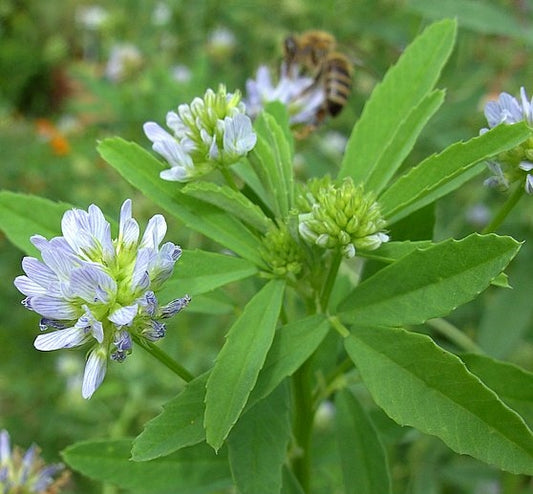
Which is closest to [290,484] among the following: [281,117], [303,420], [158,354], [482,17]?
[303,420]

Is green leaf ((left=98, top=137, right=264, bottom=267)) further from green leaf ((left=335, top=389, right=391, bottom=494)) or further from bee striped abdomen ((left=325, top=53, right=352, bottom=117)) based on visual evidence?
bee striped abdomen ((left=325, top=53, right=352, bottom=117))

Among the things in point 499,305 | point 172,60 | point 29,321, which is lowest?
point 29,321

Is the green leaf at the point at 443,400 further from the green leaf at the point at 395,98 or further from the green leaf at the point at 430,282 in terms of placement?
the green leaf at the point at 395,98

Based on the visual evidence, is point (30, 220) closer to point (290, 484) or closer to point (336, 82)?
point (290, 484)

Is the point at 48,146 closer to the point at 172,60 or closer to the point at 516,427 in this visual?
the point at 172,60

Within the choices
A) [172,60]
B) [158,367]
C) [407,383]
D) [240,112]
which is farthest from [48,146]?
[407,383]

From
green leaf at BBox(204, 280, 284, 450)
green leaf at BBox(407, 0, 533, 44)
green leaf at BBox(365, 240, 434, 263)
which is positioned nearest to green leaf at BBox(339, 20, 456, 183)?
green leaf at BBox(365, 240, 434, 263)
